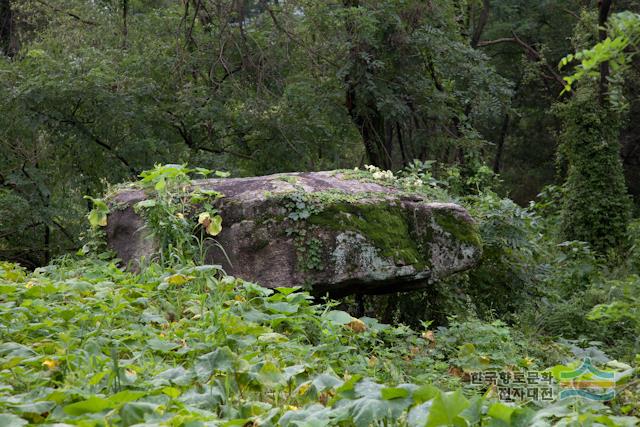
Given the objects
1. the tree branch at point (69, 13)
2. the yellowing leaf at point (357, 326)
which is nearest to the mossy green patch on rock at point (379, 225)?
the yellowing leaf at point (357, 326)

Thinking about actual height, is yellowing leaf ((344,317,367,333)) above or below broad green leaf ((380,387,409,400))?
below

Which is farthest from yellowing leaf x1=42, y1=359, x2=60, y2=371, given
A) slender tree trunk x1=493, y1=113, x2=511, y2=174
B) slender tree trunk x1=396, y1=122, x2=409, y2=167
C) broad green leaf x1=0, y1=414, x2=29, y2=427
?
slender tree trunk x1=493, y1=113, x2=511, y2=174

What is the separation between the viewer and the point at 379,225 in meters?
6.46

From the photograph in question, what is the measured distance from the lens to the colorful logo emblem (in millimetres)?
2980

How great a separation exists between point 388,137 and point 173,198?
7625 mm

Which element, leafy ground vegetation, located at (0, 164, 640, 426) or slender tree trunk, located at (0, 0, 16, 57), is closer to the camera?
leafy ground vegetation, located at (0, 164, 640, 426)

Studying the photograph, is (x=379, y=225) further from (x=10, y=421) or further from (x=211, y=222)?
(x=10, y=421)

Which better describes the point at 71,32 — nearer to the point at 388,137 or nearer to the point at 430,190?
the point at 388,137

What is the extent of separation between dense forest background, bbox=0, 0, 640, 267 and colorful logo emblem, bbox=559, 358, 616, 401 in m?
7.41

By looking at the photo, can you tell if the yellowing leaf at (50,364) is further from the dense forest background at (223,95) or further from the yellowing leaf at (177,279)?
the dense forest background at (223,95)

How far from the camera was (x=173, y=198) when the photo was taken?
6.18 metres

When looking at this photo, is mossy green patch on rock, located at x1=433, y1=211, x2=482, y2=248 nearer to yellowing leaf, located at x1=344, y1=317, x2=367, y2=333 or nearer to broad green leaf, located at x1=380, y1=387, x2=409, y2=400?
yellowing leaf, located at x1=344, y1=317, x2=367, y2=333

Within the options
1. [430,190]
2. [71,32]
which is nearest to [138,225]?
[430,190]

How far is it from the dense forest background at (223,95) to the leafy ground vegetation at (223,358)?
4.25 meters
